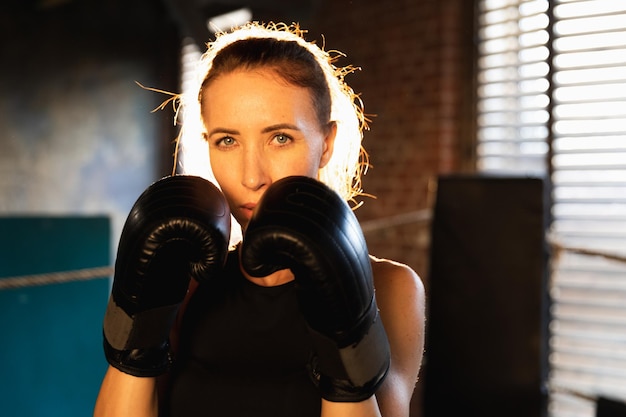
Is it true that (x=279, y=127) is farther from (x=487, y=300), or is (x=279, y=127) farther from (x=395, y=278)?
(x=487, y=300)

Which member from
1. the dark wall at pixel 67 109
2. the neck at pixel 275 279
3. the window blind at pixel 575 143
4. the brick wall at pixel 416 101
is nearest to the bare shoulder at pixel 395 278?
the neck at pixel 275 279

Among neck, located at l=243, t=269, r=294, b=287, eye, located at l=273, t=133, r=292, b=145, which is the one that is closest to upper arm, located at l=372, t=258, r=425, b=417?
neck, located at l=243, t=269, r=294, b=287

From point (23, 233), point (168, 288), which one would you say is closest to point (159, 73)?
point (168, 288)

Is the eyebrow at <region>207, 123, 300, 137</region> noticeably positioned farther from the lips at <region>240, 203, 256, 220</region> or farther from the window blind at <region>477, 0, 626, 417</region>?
the window blind at <region>477, 0, 626, 417</region>

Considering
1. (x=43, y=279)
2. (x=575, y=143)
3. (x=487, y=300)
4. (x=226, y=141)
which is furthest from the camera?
(x=575, y=143)

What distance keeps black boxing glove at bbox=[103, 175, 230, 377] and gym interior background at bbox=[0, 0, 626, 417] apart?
0.59ft

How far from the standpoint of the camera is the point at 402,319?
826 mm

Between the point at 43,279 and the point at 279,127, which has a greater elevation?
the point at 279,127

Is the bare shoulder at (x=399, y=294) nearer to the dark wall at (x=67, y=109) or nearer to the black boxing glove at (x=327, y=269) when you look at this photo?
the black boxing glove at (x=327, y=269)

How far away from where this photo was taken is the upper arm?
0.81 metres

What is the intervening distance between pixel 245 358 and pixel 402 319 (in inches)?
7.2

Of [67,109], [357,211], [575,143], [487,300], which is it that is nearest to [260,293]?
[487,300]

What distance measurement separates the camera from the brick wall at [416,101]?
2.71 meters

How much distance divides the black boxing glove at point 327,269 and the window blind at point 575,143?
1.74 m
